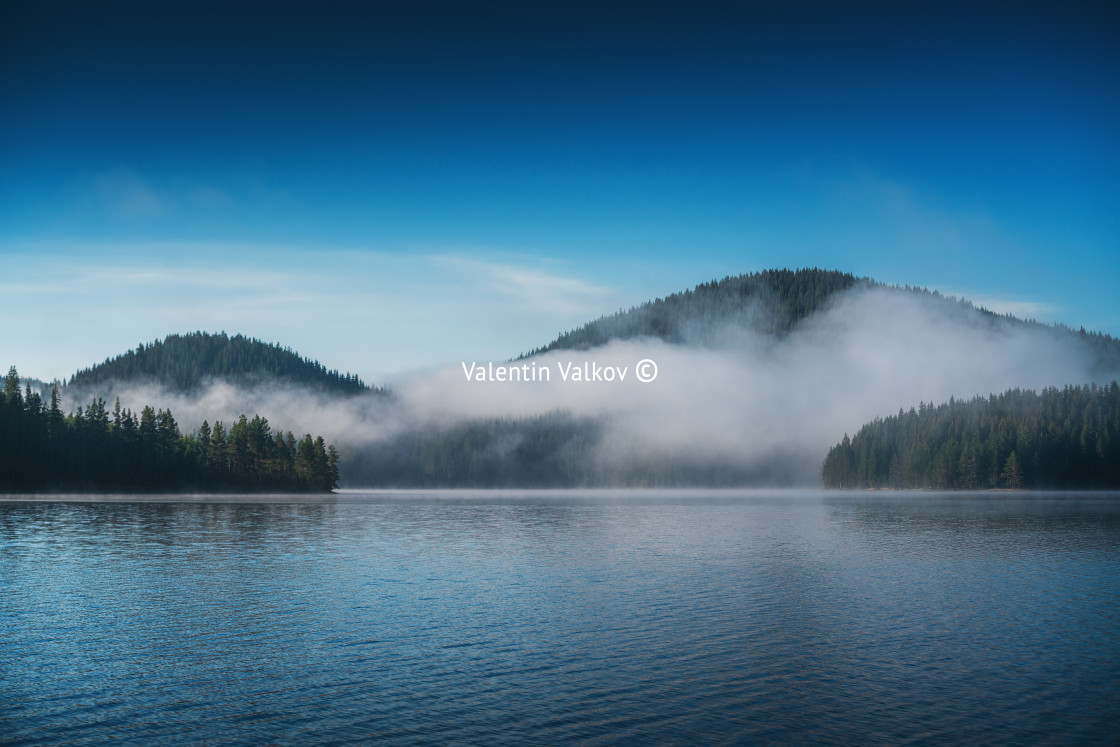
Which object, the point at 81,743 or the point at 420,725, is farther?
the point at 420,725

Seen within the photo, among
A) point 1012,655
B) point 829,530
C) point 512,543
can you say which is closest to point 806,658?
point 1012,655

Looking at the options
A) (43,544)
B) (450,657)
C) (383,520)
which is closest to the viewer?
(450,657)

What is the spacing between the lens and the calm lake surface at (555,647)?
24.6m

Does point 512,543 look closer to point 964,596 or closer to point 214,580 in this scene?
point 214,580

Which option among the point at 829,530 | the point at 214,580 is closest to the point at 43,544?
the point at 214,580

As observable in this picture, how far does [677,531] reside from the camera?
100m

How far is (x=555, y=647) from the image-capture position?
34.4 metres

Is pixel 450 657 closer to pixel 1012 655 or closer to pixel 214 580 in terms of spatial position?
pixel 1012 655

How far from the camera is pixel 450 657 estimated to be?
107ft

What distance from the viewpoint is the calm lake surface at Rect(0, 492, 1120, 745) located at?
2461 cm

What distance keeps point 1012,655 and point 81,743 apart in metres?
34.6

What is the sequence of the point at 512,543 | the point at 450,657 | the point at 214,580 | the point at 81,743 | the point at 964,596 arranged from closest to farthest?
the point at 81,743
the point at 450,657
the point at 964,596
the point at 214,580
the point at 512,543

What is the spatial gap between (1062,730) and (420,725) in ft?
64.9

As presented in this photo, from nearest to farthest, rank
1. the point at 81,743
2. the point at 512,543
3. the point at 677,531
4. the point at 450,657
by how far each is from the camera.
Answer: the point at 81,743
the point at 450,657
the point at 512,543
the point at 677,531
